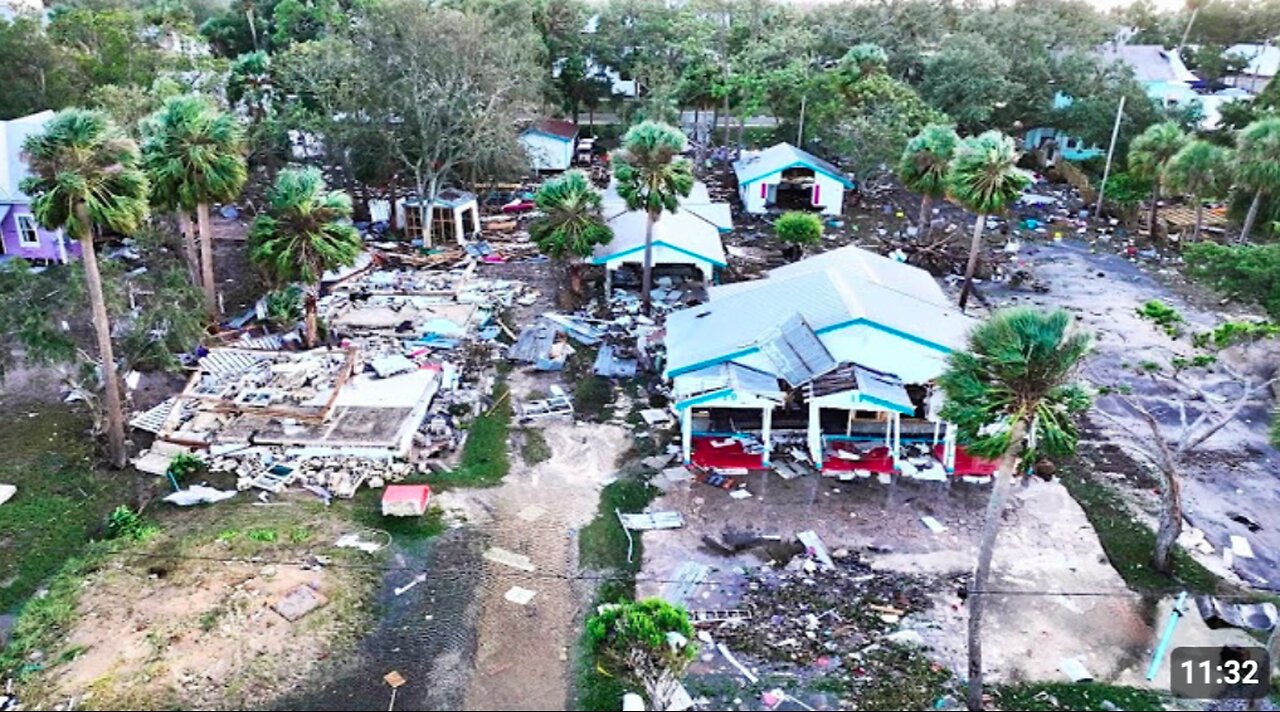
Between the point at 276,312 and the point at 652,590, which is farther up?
the point at 276,312

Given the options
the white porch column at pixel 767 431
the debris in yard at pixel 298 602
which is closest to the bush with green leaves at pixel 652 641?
the debris in yard at pixel 298 602

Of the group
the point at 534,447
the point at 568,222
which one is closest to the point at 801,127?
the point at 568,222

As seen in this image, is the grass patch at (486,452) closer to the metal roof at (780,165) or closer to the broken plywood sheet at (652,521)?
the broken plywood sheet at (652,521)

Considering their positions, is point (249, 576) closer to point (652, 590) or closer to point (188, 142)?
point (652, 590)

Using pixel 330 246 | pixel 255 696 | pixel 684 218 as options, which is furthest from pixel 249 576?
pixel 684 218

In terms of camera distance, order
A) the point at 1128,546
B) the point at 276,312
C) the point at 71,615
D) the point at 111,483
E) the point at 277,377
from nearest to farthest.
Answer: the point at 71,615
the point at 1128,546
the point at 111,483
the point at 277,377
the point at 276,312

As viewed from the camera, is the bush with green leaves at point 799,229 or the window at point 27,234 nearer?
the window at point 27,234

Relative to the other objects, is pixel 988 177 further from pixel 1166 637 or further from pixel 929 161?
pixel 1166 637

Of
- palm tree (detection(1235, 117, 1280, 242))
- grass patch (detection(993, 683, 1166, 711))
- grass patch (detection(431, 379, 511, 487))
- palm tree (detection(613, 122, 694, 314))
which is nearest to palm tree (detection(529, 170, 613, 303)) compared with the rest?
palm tree (detection(613, 122, 694, 314))
